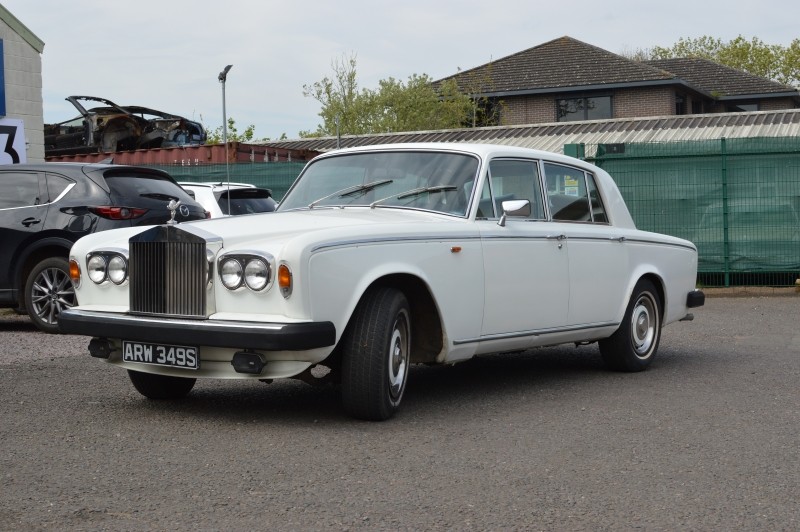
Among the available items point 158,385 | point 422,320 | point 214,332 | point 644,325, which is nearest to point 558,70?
point 644,325

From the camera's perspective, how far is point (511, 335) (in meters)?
7.32

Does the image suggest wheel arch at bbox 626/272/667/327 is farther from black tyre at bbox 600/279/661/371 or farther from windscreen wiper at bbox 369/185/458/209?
windscreen wiper at bbox 369/185/458/209

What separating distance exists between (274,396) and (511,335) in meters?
1.63

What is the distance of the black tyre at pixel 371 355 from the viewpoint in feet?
20.0

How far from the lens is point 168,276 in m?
6.25

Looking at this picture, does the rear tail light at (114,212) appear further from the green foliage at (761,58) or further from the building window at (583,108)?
the green foliage at (761,58)

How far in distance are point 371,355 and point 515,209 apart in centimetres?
168

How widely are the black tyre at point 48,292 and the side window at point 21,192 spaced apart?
27.9 inches

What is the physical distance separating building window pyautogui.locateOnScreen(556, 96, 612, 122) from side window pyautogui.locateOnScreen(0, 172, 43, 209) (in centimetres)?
3390

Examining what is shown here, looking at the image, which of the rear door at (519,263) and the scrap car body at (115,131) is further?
the scrap car body at (115,131)

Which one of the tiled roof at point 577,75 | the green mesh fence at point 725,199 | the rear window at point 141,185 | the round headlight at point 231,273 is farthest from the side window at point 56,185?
the tiled roof at point 577,75

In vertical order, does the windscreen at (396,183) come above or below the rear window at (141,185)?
below

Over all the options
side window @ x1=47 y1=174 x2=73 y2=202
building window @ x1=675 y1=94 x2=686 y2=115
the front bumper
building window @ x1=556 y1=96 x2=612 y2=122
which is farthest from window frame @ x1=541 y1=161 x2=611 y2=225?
building window @ x1=675 y1=94 x2=686 y2=115

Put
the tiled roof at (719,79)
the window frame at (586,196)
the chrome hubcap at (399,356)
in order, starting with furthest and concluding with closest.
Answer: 1. the tiled roof at (719,79)
2. the window frame at (586,196)
3. the chrome hubcap at (399,356)
